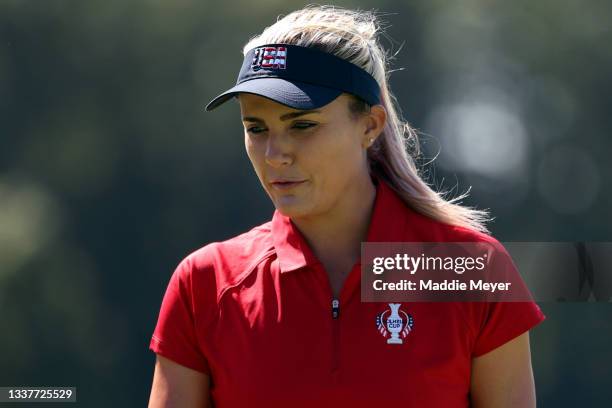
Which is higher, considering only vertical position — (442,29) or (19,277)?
(442,29)

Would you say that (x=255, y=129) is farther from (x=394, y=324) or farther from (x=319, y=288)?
(x=394, y=324)

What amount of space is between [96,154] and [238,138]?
112cm

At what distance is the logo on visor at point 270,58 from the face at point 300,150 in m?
0.08

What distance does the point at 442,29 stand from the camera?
7.89 metres

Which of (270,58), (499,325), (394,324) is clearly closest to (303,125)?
(270,58)

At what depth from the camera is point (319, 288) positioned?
78.4 inches

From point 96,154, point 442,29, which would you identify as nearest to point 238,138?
point 96,154

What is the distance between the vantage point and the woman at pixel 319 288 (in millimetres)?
1913

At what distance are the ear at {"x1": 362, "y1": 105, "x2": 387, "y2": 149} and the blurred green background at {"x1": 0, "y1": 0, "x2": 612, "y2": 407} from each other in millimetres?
5070

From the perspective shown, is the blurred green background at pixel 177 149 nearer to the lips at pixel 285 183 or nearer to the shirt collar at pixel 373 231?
the shirt collar at pixel 373 231

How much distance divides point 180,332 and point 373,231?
427 mm

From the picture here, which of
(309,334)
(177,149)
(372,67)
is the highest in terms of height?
(177,149)

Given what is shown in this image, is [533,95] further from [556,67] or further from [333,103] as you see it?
[333,103]

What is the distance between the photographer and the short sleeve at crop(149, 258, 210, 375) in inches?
78.7
